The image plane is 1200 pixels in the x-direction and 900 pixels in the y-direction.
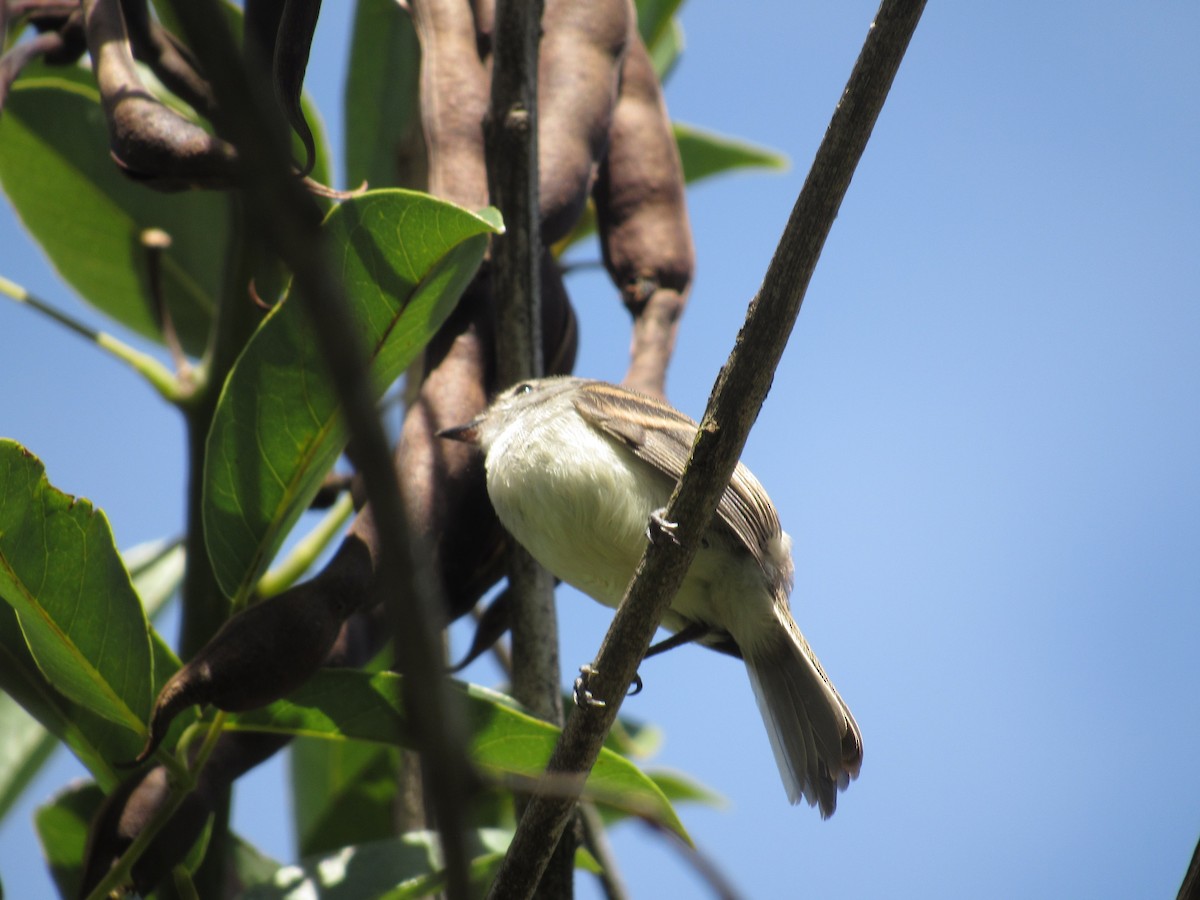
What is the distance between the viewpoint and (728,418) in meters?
1.58

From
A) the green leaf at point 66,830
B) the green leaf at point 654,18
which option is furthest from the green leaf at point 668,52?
the green leaf at point 66,830

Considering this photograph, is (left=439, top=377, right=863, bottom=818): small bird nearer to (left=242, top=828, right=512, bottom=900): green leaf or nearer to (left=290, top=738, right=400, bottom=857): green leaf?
(left=242, top=828, right=512, bottom=900): green leaf

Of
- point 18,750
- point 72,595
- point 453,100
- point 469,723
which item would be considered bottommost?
point 18,750

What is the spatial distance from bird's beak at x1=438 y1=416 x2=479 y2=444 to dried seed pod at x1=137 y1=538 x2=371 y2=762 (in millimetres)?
465

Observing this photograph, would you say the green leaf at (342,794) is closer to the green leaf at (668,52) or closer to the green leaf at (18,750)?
the green leaf at (18,750)

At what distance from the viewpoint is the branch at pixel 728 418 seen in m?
1.41

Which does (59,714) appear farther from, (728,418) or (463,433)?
(728,418)

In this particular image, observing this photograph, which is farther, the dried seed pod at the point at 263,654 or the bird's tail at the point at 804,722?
the bird's tail at the point at 804,722

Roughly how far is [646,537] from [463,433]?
1.55 ft

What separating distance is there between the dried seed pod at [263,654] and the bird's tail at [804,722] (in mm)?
1114

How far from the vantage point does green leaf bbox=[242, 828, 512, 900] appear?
7.37ft

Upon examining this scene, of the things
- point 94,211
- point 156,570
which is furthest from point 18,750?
point 94,211

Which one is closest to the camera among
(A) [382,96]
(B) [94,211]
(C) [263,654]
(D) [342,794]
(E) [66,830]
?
(C) [263,654]

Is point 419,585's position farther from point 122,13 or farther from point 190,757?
point 122,13
